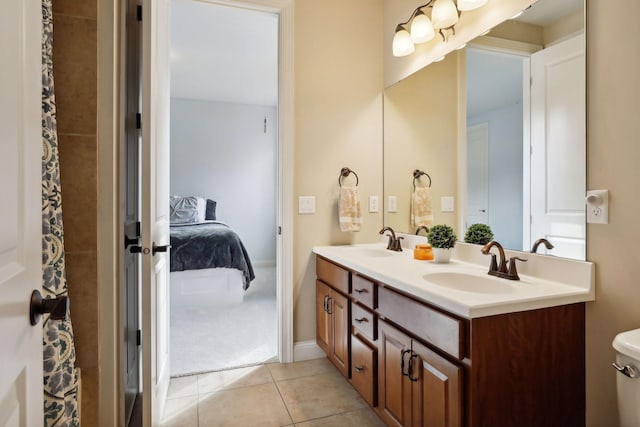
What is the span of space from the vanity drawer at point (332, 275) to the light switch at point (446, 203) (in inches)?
28.0

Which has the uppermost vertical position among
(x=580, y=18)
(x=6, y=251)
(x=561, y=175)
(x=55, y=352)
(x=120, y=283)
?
(x=580, y=18)

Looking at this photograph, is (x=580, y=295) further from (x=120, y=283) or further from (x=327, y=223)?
(x=120, y=283)

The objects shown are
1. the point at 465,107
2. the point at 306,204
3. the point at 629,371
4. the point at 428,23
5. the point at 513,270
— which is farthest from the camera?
the point at 306,204

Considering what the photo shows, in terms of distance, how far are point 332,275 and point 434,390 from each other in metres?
1.04

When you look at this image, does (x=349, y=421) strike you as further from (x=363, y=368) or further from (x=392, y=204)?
(x=392, y=204)

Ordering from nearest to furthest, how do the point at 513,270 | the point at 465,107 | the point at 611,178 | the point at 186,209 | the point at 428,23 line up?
the point at 611,178, the point at 513,270, the point at 465,107, the point at 428,23, the point at 186,209

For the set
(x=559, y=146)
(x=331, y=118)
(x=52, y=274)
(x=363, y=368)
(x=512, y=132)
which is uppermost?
(x=331, y=118)

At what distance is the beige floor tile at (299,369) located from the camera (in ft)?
7.65

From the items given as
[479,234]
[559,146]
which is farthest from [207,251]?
[559,146]

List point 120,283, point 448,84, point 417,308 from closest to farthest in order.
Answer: point 417,308, point 120,283, point 448,84

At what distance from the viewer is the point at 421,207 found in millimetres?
Result: 2359

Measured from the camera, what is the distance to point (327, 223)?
8.55 feet

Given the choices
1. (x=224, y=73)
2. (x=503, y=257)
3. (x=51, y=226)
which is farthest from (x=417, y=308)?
(x=224, y=73)

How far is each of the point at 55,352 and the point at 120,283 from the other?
0.47 metres
